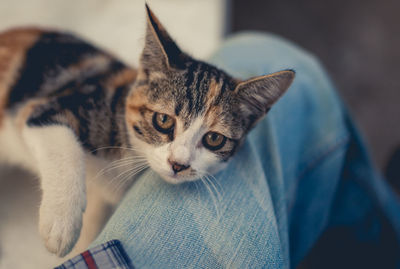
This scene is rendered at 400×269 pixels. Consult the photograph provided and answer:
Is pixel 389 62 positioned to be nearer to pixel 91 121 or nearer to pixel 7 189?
pixel 91 121

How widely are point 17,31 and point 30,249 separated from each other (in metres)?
0.72

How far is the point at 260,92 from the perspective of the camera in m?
0.77

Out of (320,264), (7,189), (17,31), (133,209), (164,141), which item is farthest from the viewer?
(320,264)

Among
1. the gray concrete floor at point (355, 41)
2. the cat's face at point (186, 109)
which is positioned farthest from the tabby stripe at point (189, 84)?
the gray concrete floor at point (355, 41)

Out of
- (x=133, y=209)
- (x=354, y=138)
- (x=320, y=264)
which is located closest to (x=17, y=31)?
(x=133, y=209)

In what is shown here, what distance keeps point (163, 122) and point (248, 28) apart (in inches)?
66.5

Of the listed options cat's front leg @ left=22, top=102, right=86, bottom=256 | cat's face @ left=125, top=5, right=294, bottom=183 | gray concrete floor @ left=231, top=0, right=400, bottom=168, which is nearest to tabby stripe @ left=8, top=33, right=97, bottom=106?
cat's front leg @ left=22, top=102, right=86, bottom=256

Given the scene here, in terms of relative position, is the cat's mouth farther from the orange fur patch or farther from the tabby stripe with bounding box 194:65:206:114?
the orange fur patch

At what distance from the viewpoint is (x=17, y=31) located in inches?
42.4

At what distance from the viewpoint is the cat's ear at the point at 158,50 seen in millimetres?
726

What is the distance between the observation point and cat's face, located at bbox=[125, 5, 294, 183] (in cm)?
72

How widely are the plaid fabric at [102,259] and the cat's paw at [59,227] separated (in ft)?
0.45

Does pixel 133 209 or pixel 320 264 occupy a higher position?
pixel 133 209

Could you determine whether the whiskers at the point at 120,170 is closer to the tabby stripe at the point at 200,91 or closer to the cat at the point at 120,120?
the cat at the point at 120,120
